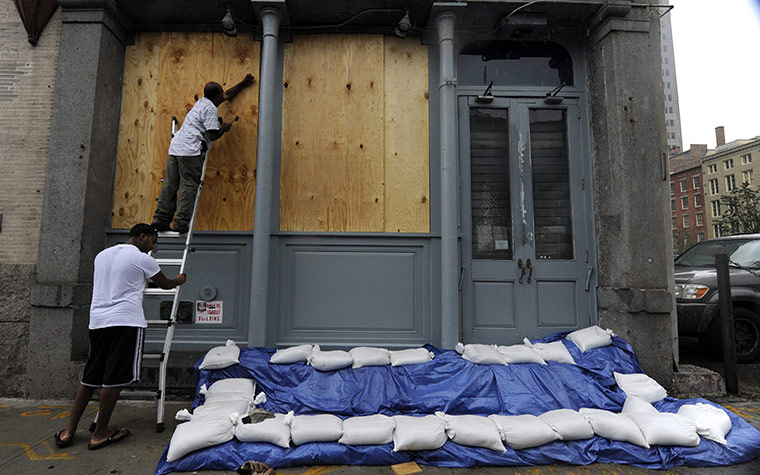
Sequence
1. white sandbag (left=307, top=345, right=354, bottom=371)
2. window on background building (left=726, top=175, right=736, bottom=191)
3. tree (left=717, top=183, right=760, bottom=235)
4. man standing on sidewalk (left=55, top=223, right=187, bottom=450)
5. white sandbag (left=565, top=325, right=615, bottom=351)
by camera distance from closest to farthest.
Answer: man standing on sidewalk (left=55, top=223, right=187, bottom=450), white sandbag (left=307, top=345, right=354, bottom=371), white sandbag (left=565, top=325, right=615, bottom=351), tree (left=717, top=183, right=760, bottom=235), window on background building (left=726, top=175, right=736, bottom=191)

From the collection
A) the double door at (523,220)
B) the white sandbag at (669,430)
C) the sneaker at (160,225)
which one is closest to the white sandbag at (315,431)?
the double door at (523,220)

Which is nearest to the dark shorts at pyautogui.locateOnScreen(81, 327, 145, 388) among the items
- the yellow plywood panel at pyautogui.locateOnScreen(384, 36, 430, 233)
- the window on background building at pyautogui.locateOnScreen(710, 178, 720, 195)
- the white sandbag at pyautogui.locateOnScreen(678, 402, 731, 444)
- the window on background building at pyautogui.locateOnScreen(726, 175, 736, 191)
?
the yellow plywood panel at pyautogui.locateOnScreen(384, 36, 430, 233)

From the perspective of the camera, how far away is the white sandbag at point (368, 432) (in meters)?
3.17

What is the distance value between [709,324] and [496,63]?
17.0ft

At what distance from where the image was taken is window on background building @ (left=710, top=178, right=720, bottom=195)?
191 feet

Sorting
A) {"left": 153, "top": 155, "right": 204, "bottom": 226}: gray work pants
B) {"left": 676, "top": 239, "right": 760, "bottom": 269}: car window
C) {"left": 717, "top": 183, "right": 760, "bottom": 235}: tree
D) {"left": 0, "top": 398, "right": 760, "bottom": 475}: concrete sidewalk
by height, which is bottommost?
{"left": 0, "top": 398, "right": 760, "bottom": 475}: concrete sidewalk

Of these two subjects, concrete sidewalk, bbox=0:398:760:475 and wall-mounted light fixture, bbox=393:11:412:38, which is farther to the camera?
wall-mounted light fixture, bbox=393:11:412:38

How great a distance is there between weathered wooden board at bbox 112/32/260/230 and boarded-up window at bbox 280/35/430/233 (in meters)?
0.49

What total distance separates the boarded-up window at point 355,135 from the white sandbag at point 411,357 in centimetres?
152

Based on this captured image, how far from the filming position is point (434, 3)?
15.7 ft

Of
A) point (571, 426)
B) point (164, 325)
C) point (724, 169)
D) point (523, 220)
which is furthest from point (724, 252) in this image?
point (724, 169)

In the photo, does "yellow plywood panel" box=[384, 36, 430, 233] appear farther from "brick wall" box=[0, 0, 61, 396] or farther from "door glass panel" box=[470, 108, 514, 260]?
"brick wall" box=[0, 0, 61, 396]

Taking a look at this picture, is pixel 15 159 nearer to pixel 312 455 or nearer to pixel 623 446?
pixel 312 455

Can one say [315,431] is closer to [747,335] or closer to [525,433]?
[525,433]
